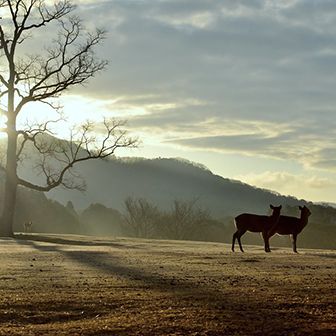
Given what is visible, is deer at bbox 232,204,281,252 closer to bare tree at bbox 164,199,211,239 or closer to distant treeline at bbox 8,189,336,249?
distant treeline at bbox 8,189,336,249

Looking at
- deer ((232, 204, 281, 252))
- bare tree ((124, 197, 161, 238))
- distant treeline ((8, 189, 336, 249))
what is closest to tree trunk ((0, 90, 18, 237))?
deer ((232, 204, 281, 252))

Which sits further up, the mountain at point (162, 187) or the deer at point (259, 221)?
the mountain at point (162, 187)

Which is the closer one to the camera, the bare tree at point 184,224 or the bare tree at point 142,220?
the bare tree at point 184,224

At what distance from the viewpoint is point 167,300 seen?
374 inches

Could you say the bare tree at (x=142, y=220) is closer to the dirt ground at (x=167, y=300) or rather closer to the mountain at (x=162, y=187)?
the mountain at (x=162, y=187)

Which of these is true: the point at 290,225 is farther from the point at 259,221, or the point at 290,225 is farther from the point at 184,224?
the point at 184,224

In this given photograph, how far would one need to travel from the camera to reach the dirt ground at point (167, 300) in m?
7.69

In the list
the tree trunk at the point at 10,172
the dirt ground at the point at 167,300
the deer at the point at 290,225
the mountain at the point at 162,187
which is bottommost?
the dirt ground at the point at 167,300

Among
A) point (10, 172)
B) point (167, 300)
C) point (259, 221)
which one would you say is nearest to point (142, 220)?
point (10, 172)

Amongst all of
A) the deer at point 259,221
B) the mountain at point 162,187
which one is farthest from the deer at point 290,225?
the mountain at point 162,187

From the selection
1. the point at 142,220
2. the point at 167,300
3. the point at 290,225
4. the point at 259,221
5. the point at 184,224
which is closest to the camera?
the point at 167,300

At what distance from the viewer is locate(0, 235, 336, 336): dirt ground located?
7.69 m

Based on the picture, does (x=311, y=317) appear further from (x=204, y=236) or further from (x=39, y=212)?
(x=39, y=212)

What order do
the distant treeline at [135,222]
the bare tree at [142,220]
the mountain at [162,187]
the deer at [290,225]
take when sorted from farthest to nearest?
the mountain at [162,187] → the bare tree at [142,220] → the distant treeline at [135,222] → the deer at [290,225]
